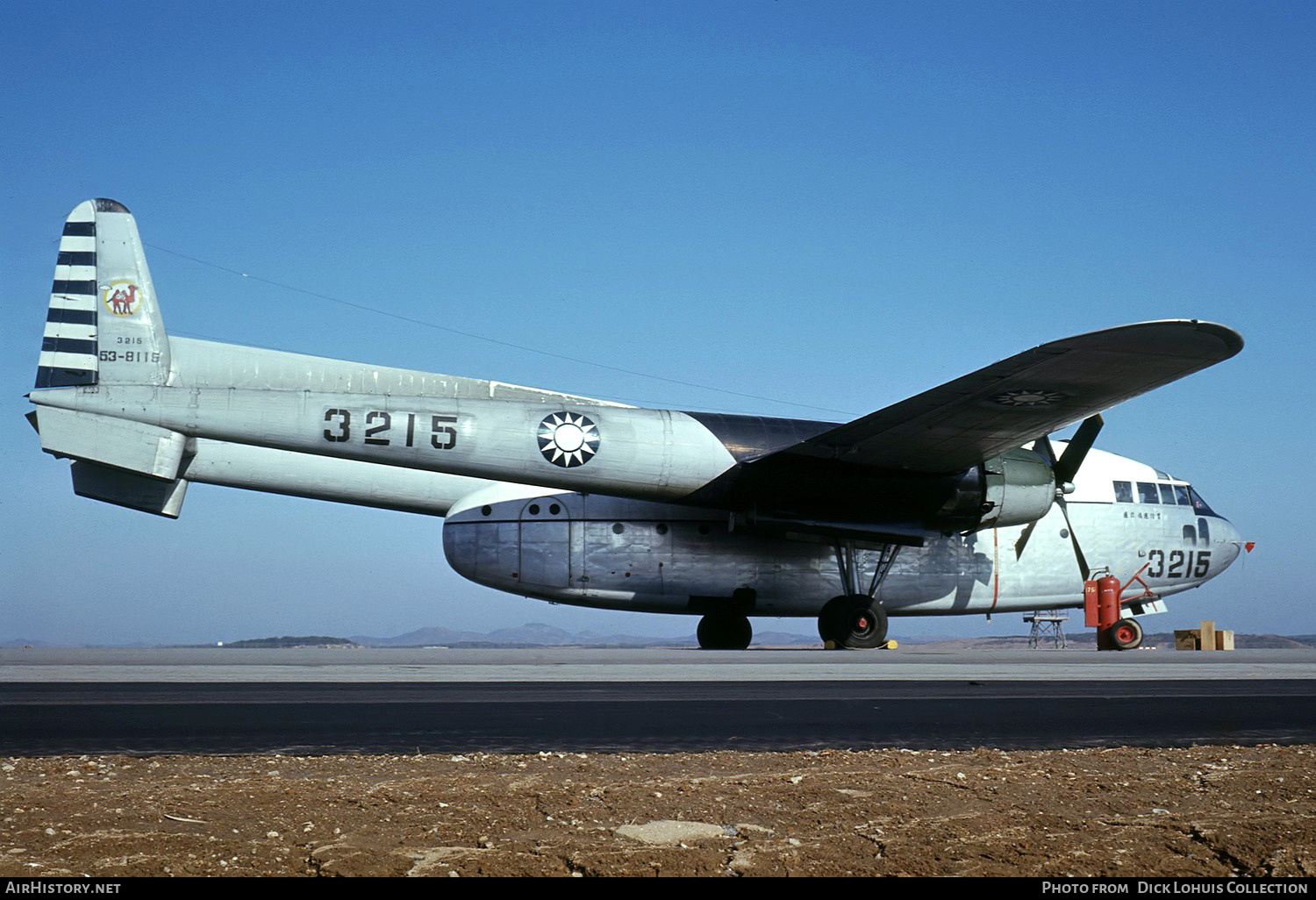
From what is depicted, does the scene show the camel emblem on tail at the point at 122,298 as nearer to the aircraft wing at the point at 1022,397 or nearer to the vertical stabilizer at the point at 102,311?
the vertical stabilizer at the point at 102,311

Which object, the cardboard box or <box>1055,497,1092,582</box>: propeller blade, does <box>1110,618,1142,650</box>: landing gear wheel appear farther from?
the cardboard box

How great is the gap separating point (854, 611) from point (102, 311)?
12429 millimetres

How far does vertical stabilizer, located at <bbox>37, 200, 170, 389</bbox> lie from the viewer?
15141mm

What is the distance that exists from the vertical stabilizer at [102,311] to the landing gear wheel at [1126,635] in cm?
1643

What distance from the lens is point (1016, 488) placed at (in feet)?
58.0

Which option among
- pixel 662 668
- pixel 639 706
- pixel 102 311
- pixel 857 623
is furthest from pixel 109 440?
pixel 857 623

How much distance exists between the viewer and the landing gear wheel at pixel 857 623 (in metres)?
18.0

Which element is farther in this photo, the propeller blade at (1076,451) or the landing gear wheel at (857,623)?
the landing gear wheel at (857,623)

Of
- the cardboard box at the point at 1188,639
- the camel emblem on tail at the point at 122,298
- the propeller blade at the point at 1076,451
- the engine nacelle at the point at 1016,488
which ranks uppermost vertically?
the camel emblem on tail at the point at 122,298

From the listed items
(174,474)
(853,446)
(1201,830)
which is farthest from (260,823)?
(853,446)

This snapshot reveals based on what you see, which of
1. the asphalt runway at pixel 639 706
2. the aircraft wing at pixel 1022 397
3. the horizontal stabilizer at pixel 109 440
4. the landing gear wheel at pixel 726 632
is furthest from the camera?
the landing gear wheel at pixel 726 632

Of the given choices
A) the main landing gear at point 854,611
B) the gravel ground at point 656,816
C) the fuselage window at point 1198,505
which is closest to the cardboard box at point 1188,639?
the fuselage window at point 1198,505

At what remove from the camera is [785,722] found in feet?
21.3
